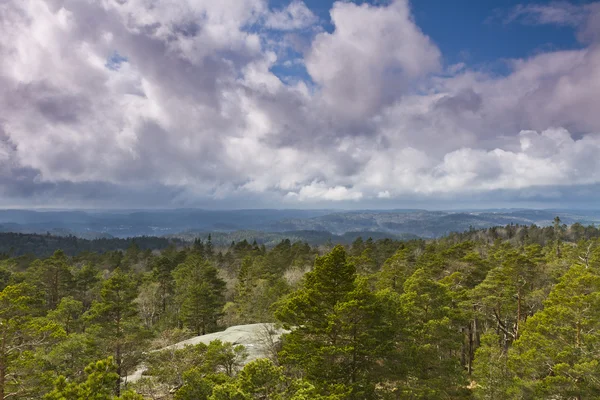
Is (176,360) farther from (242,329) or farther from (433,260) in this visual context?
(433,260)

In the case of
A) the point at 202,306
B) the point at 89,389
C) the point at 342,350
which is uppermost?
the point at 89,389

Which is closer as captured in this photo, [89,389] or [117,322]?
[89,389]

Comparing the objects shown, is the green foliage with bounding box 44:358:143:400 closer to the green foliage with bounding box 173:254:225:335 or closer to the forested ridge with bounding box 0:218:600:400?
the forested ridge with bounding box 0:218:600:400

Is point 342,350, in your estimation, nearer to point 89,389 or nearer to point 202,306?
point 89,389

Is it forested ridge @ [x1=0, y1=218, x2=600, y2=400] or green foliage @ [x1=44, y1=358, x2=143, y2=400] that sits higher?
green foliage @ [x1=44, y1=358, x2=143, y2=400]

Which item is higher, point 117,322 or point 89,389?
point 89,389

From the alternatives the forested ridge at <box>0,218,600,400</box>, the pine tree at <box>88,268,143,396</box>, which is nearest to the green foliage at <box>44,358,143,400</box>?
the forested ridge at <box>0,218,600,400</box>

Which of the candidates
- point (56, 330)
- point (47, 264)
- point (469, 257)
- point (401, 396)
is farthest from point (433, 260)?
point (47, 264)

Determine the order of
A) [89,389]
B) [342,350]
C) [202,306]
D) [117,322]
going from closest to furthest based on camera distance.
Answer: [89,389] < [342,350] < [117,322] < [202,306]

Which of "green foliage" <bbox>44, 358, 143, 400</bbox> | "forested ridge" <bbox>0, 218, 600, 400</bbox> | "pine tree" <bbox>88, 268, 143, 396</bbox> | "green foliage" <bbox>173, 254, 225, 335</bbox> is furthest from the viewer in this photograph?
"green foliage" <bbox>173, 254, 225, 335</bbox>

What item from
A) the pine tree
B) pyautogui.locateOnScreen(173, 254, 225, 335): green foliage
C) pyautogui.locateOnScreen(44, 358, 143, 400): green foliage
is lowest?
pyautogui.locateOnScreen(173, 254, 225, 335): green foliage

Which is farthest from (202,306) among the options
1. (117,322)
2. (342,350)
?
Result: (342,350)
